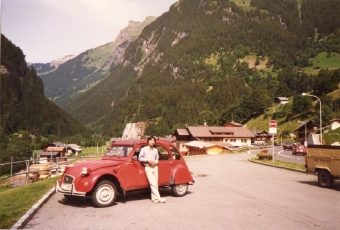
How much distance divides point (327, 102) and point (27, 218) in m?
112

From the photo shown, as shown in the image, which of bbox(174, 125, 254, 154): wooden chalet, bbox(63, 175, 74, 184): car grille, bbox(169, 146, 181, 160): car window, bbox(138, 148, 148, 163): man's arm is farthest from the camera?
bbox(174, 125, 254, 154): wooden chalet

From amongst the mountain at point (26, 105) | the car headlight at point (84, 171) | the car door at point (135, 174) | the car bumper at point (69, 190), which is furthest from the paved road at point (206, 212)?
the mountain at point (26, 105)

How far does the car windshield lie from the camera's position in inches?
402

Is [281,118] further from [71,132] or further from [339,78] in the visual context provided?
[71,132]

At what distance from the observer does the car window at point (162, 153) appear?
10859 millimetres

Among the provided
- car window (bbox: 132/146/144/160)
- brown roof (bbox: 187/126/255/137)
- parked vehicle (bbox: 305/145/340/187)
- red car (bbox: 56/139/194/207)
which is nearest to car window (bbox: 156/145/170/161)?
red car (bbox: 56/139/194/207)

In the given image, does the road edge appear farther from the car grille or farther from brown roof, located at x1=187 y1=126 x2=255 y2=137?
brown roof, located at x1=187 y1=126 x2=255 y2=137

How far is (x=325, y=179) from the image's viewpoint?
522 inches

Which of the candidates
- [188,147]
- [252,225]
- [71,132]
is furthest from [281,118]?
[252,225]

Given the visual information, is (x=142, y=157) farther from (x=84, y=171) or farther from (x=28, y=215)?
(x=28, y=215)

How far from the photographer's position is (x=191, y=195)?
11.3 meters

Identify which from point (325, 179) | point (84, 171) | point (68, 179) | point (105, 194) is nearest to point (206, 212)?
point (105, 194)

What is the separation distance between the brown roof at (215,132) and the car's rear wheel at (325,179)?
248 feet

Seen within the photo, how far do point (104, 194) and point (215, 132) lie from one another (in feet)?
287
